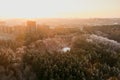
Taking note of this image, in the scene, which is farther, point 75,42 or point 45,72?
point 75,42

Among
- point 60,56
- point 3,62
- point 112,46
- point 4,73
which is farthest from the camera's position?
point 112,46

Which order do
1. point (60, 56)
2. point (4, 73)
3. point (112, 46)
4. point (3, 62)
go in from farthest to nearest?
point (112, 46), point (60, 56), point (3, 62), point (4, 73)

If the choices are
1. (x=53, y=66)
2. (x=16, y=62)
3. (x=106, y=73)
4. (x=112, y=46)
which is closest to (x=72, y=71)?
(x=53, y=66)

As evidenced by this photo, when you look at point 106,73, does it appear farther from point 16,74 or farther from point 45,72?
point 16,74

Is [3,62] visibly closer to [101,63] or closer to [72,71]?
[72,71]

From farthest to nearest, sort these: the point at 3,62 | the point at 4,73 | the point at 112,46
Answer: the point at 112,46, the point at 3,62, the point at 4,73

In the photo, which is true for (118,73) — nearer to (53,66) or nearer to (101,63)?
(101,63)

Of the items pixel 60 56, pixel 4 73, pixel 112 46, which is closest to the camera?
pixel 4 73

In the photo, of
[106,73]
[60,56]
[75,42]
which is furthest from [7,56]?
[75,42]

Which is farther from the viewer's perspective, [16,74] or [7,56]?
[7,56]
